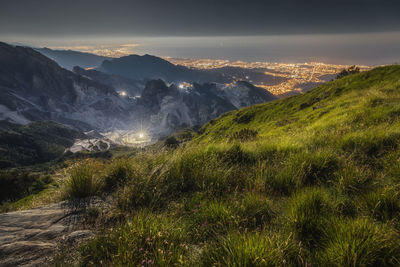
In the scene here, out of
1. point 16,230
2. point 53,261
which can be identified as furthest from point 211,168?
Result: point 16,230

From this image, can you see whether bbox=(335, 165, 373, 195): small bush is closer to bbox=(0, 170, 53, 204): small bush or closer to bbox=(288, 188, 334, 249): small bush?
bbox=(288, 188, 334, 249): small bush

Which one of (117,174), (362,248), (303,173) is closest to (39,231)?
(117,174)

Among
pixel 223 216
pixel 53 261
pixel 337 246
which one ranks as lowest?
pixel 53 261

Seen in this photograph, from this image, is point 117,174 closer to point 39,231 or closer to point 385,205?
point 39,231

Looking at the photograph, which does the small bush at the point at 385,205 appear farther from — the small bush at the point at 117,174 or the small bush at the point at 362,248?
the small bush at the point at 117,174

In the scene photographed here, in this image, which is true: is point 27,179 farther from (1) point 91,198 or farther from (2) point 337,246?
(2) point 337,246
